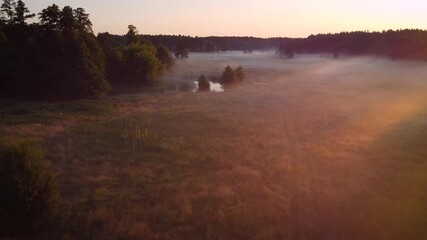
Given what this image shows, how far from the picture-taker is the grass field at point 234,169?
1537 centimetres

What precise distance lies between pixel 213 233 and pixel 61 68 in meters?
45.0

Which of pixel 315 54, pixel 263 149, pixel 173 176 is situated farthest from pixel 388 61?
pixel 173 176

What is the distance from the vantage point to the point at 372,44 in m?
130

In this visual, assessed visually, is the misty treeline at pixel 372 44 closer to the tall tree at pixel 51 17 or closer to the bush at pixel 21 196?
the tall tree at pixel 51 17

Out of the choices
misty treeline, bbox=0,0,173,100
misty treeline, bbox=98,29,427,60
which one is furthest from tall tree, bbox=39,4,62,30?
misty treeline, bbox=98,29,427,60

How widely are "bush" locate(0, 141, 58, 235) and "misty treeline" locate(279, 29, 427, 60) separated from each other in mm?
109531

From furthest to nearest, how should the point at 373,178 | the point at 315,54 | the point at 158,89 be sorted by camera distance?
the point at 315,54, the point at 158,89, the point at 373,178

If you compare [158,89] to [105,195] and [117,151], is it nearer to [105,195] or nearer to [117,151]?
[117,151]

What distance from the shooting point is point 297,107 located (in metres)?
46.4

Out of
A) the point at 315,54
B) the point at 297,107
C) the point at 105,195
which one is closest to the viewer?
the point at 105,195

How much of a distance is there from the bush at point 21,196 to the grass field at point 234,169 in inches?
40.6

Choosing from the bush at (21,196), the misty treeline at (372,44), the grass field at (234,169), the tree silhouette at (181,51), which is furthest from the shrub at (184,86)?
the misty treeline at (372,44)

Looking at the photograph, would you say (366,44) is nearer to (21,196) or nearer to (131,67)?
(131,67)

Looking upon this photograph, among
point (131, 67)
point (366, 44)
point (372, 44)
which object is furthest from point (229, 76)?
point (366, 44)
